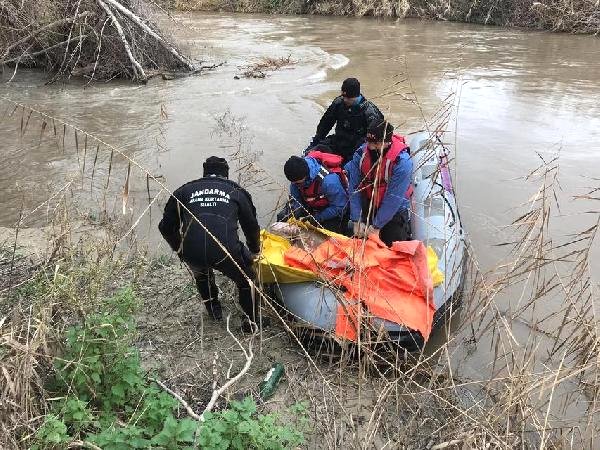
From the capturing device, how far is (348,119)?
20.3 feet

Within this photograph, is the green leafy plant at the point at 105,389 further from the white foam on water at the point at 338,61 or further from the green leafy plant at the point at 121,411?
the white foam on water at the point at 338,61

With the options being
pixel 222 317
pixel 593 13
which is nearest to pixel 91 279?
pixel 222 317

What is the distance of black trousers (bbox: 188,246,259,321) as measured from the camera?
384 cm

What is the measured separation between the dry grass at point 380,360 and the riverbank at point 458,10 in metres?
15.3

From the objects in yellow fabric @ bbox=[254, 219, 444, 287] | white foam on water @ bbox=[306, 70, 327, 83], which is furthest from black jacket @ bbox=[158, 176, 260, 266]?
white foam on water @ bbox=[306, 70, 327, 83]

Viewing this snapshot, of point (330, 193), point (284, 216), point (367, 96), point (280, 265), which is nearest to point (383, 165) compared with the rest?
point (330, 193)

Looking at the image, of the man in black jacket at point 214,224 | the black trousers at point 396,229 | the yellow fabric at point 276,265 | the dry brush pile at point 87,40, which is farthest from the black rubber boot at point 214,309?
the dry brush pile at point 87,40

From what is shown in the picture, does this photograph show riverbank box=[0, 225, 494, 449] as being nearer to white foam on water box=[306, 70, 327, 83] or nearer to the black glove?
the black glove

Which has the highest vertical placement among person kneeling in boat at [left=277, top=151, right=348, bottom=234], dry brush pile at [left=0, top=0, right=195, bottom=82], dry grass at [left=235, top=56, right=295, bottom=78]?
dry brush pile at [left=0, top=0, right=195, bottom=82]

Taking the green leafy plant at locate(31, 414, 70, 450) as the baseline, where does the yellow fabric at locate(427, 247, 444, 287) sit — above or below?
above

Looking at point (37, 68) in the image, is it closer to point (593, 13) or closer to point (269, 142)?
point (269, 142)

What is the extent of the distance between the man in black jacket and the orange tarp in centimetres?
45

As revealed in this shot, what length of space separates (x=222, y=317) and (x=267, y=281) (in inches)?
19.5

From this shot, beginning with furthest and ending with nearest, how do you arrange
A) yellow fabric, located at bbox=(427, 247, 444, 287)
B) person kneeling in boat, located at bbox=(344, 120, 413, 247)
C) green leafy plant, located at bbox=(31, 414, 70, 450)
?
1. person kneeling in boat, located at bbox=(344, 120, 413, 247)
2. yellow fabric, located at bbox=(427, 247, 444, 287)
3. green leafy plant, located at bbox=(31, 414, 70, 450)
